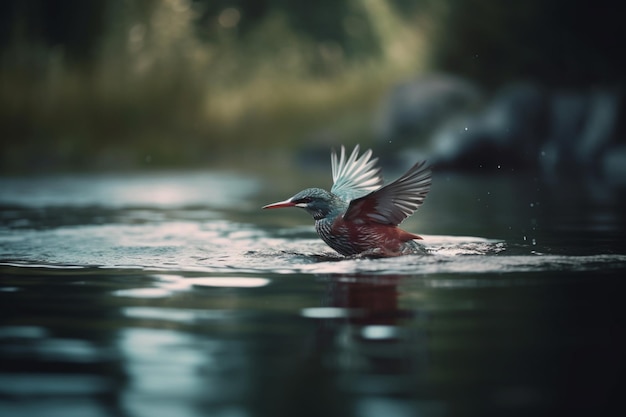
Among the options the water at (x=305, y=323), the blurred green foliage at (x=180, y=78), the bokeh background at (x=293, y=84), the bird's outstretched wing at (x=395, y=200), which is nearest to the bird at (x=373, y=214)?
the bird's outstretched wing at (x=395, y=200)

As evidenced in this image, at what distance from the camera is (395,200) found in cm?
610

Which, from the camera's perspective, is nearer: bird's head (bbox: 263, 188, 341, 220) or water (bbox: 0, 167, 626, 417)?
water (bbox: 0, 167, 626, 417)

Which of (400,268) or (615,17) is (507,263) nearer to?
(400,268)

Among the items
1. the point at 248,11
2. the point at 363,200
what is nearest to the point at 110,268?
the point at 363,200

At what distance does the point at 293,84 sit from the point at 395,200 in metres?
22.8

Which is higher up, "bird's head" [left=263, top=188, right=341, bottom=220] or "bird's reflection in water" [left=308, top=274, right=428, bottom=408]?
"bird's head" [left=263, top=188, right=341, bottom=220]

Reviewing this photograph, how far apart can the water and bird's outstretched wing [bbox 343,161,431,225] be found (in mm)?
342

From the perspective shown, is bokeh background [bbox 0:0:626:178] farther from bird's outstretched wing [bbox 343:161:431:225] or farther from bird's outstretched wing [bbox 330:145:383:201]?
bird's outstretched wing [bbox 343:161:431:225]

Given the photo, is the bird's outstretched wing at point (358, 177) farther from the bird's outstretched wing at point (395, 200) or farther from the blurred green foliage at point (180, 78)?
the blurred green foliage at point (180, 78)

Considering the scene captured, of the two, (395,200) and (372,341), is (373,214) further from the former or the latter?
(372,341)

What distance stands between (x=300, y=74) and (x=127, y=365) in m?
26.9

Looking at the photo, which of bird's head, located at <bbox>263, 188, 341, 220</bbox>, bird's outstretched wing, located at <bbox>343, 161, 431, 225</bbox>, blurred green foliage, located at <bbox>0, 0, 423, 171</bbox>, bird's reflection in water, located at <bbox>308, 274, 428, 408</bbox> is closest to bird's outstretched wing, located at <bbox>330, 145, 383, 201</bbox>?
bird's head, located at <bbox>263, 188, 341, 220</bbox>

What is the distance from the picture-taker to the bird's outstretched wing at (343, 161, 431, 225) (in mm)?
5977

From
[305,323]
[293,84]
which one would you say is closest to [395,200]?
[305,323]
